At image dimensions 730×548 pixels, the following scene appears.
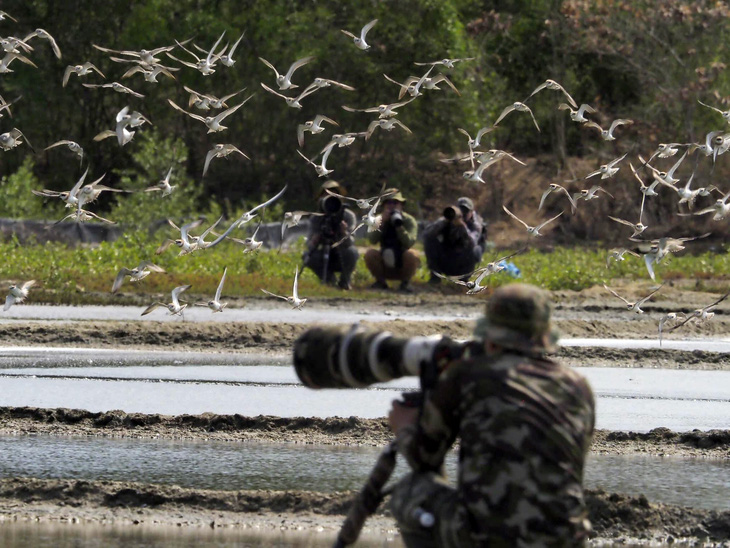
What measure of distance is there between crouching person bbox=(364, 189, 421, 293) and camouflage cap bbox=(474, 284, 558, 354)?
16.5m

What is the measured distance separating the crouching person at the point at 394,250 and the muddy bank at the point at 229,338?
174 inches

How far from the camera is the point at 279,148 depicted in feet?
118

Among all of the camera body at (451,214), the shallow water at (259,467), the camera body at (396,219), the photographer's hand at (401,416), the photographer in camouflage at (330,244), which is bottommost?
the shallow water at (259,467)

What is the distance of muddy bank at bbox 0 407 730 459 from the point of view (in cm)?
921

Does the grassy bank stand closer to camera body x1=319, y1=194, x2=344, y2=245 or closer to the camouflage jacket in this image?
camera body x1=319, y1=194, x2=344, y2=245

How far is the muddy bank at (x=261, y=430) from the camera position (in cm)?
921

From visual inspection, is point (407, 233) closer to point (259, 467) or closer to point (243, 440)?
point (243, 440)

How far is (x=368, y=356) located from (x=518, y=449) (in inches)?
22.2

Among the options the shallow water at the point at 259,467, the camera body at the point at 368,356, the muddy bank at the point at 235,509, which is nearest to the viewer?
the camera body at the point at 368,356

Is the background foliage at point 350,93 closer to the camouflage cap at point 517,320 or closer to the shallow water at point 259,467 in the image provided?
the shallow water at point 259,467

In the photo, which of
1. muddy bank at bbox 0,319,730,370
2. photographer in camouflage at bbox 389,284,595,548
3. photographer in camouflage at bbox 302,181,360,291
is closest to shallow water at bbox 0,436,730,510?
photographer in camouflage at bbox 389,284,595,548

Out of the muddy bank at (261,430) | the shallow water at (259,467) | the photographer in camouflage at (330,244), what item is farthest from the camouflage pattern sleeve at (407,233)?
the shallow water at (259,467)

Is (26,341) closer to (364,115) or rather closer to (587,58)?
(364,115)

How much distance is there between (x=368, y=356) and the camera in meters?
4.57
